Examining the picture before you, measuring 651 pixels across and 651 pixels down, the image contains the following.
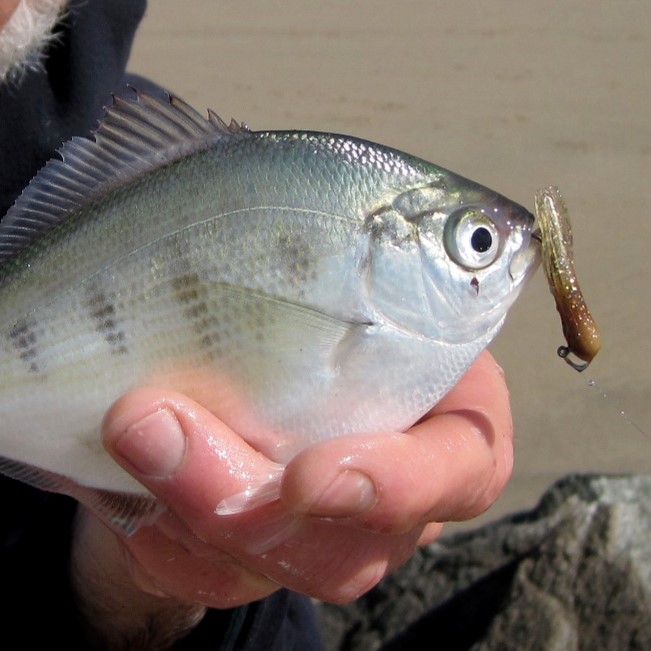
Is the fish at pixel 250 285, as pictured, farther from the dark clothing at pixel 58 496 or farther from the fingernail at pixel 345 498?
the dark clothing at pixel 58 496

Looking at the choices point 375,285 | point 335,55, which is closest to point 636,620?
point 375,285

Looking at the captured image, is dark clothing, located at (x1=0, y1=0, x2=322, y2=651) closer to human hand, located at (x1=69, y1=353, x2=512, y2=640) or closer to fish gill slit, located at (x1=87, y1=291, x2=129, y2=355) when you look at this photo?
human hand, located at (x1=69, y1=353, x2=512, y2=640)

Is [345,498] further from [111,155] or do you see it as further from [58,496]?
[58,496]

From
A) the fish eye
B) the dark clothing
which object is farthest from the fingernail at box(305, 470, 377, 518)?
the dark clothing

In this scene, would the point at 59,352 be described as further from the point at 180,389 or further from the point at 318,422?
the point at 318,422

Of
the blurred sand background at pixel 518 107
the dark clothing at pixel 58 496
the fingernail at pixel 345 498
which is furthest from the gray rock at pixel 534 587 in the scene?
the fingernail at pixel 345 498

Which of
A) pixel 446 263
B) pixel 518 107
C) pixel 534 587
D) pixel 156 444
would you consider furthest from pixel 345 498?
pixel 518 107
